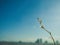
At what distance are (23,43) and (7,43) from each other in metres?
1.23

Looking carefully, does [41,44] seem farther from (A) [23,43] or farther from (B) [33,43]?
(A) [23,43]

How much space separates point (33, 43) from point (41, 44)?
2.10 feet

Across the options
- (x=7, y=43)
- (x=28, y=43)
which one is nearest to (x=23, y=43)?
(x=28, y=43)

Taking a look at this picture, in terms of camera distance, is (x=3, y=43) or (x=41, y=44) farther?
(x=41, y=44)

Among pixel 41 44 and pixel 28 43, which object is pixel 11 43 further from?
pixel 41 44

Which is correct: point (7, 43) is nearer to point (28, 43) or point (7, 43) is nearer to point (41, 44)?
point (28, 43)

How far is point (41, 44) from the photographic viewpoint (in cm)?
1123

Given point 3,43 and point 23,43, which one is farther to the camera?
point 23,43

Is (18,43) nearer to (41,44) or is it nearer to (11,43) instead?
(11,43)

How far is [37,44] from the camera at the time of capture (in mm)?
11297

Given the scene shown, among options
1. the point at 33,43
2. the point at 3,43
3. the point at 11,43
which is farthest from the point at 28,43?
the point at 3,43

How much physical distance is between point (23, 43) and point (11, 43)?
950mm

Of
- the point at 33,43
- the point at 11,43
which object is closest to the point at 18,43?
the point at 11,43

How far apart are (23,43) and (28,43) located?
406 mm
